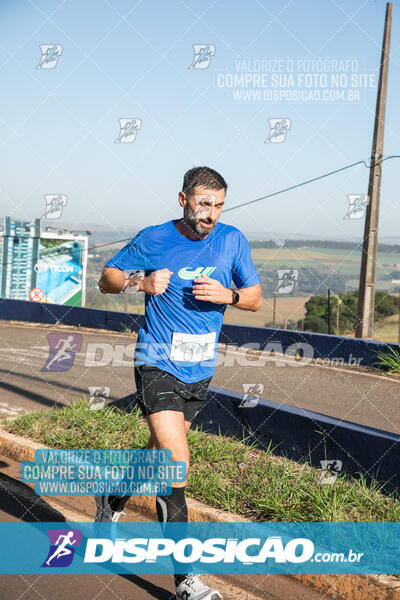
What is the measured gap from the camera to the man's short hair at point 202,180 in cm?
377

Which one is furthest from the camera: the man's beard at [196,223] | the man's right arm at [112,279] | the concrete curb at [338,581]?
the man's right arm at [112,279]

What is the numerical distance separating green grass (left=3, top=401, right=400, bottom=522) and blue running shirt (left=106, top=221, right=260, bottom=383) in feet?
4.19

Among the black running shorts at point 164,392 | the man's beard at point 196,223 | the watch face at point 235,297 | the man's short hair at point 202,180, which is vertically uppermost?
the man's short hair at point 202,180

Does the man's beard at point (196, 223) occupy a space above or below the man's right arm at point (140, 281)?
above

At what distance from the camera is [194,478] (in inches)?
201

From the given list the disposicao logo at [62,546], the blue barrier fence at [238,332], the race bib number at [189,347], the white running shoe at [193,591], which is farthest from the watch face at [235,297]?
the blue barrier fence at [238,332]

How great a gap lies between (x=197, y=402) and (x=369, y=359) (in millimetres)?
10008

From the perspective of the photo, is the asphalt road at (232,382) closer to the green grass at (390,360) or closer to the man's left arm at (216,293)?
the green grass at (390,360)

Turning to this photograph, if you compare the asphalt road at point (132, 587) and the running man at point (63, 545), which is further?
the running man at point (63, 545)

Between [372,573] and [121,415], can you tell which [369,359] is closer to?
[121,415]

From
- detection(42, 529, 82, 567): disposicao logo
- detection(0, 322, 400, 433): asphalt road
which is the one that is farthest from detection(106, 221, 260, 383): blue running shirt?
Answer: detection(0, 322, 400, 433): asphalt road

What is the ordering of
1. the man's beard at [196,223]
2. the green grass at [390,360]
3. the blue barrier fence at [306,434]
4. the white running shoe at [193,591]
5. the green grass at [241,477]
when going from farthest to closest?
1. the green grass at [390,360]
2. the blue barrier fence at [306,434]
3. the green grass at [241,477]
4. the man's beard at [196,223]
5. the white running shoe at [193,591]

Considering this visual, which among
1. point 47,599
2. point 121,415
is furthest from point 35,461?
point 47,599

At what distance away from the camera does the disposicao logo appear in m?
4.18
